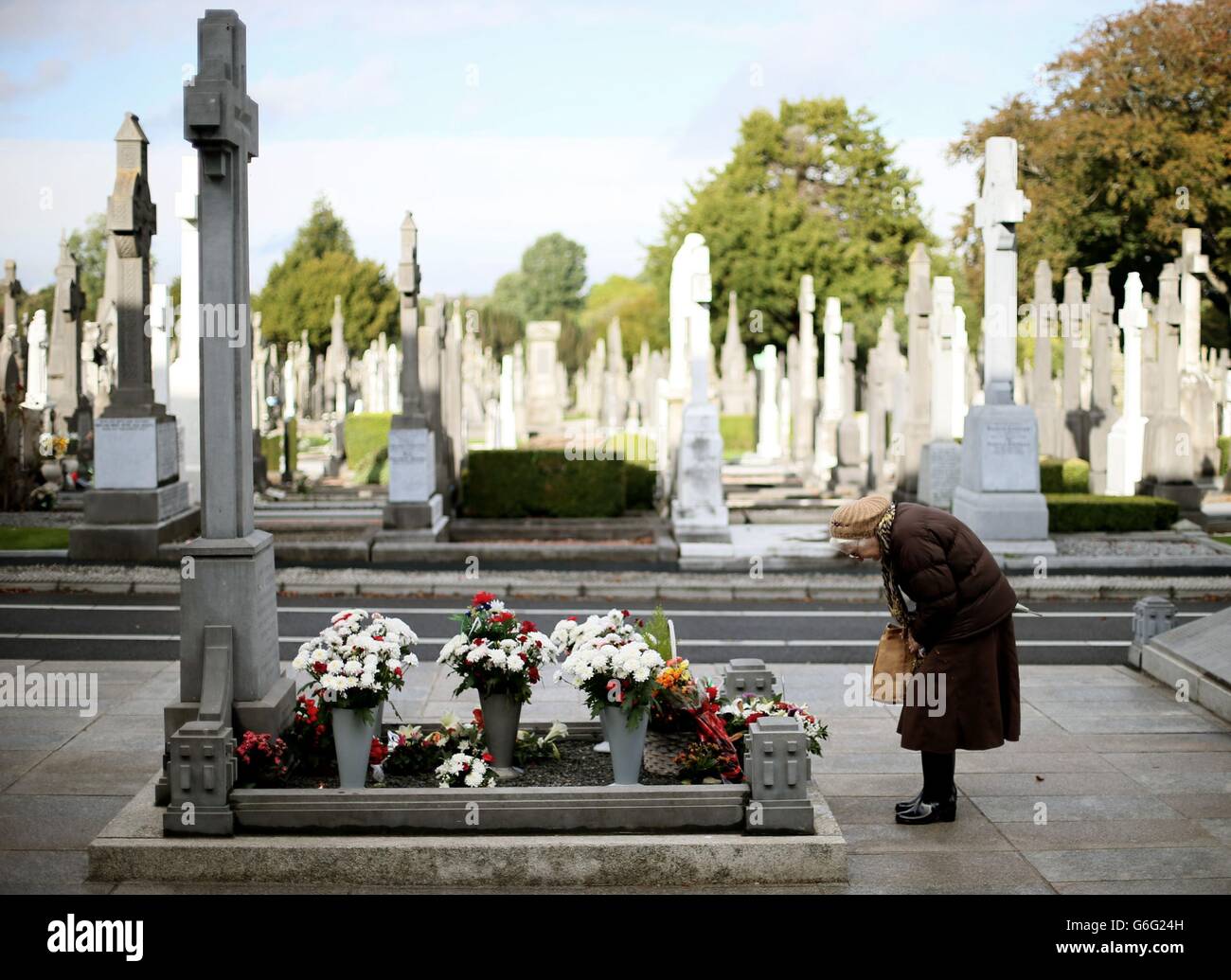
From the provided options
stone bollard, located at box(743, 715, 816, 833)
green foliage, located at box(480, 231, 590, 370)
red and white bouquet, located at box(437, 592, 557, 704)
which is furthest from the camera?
green foliage, located at box(480, 231, 590, 370)

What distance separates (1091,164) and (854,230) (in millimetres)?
18243

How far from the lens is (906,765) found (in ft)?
27.0

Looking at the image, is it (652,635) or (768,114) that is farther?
(768,114)

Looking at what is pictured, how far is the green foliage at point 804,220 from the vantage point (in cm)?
5441

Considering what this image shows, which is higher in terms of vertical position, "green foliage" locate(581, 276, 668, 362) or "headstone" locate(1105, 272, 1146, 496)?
"green foliage" locate(581, 276, 668, 362)

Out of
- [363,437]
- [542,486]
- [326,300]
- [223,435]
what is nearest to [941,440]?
[542,486]

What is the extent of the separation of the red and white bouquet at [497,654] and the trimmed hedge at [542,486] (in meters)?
13.6

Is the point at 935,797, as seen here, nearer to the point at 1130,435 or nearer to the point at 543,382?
the point at 1130,435

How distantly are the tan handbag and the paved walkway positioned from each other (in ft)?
2.29

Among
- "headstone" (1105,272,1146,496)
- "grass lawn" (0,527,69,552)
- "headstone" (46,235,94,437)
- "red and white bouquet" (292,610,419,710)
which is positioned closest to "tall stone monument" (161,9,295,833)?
"red and white bouquet" (292,610,419,710)

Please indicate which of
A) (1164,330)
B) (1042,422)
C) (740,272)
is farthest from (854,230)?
(1164,330)

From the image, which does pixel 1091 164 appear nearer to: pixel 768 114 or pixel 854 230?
pixel 854 230

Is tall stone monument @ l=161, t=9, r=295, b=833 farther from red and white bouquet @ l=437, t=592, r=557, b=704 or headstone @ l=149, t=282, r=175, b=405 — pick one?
headstone @ l=149, t=282, r=175, b=405

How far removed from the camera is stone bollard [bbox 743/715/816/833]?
6.25m
